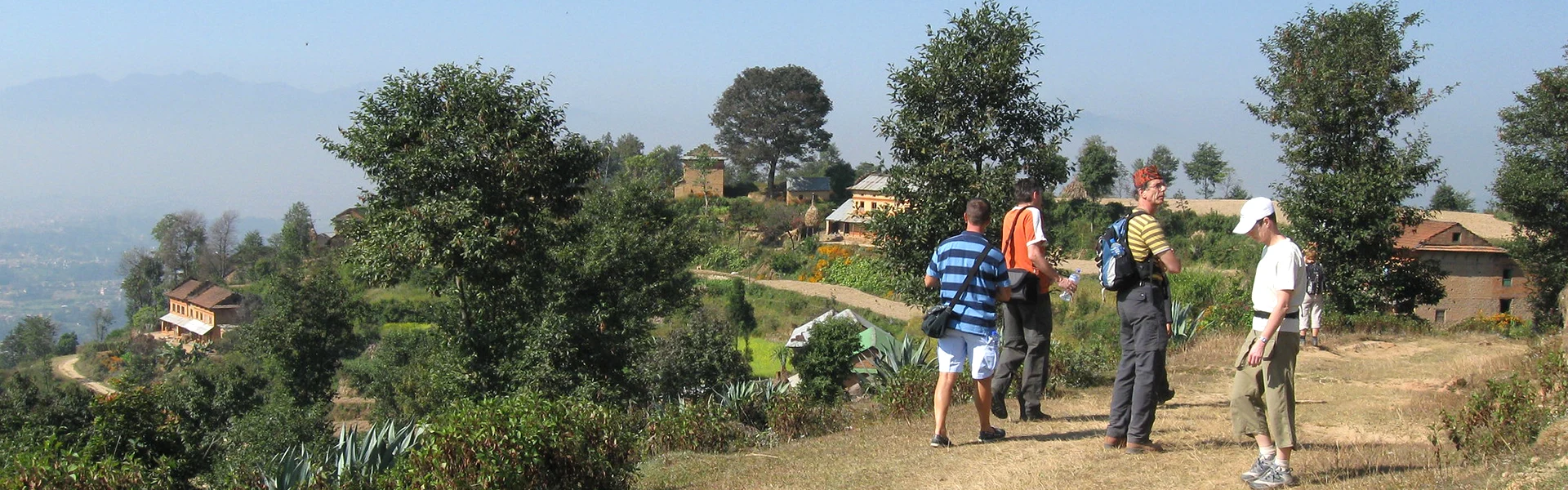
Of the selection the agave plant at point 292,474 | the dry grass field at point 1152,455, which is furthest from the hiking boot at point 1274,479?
the agave plant at point 292,474

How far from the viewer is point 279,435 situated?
67.3 ft

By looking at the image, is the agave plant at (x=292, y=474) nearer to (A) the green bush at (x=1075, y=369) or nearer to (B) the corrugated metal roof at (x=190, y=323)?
(A) the green bush at (x=1075, y=369)

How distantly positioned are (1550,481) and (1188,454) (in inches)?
71.8

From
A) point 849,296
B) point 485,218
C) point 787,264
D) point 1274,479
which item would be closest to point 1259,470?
point 1274,479

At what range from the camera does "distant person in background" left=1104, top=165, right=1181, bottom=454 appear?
5375 mm

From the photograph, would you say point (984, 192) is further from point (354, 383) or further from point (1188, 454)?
point (354, 383)

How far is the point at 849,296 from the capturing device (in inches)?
1670

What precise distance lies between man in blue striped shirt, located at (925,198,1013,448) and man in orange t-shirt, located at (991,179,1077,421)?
48 cm

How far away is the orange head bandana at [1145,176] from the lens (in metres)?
5.59

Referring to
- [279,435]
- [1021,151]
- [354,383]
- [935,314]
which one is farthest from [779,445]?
[354,383]

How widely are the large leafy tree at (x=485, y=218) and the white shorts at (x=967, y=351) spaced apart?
7.42 m

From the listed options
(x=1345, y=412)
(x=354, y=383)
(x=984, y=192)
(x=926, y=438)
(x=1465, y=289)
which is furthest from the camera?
(x=354, y=383)

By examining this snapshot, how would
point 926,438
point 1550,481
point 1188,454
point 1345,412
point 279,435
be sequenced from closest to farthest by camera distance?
1. point 1550,481
2. point 1188,454
3. point 926,438
4. point 1345,412
5. point 279,435

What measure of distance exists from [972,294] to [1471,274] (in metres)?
36.0
